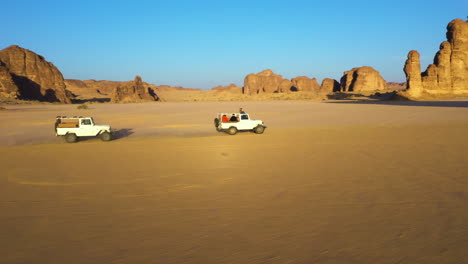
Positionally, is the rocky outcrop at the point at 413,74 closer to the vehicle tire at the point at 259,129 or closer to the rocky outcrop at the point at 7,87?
the vehicle tire at the point at 259,129

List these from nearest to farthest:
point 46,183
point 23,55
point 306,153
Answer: point 46,183 → point 306,153 → point 23,55

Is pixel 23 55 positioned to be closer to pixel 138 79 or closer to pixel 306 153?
pixel 138 79

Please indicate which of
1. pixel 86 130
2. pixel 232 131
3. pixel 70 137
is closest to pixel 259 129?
pixel 232 131

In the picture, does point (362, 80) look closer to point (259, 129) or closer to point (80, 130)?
point (259, 129)

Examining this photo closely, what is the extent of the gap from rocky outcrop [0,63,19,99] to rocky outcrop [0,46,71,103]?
43.0 feet

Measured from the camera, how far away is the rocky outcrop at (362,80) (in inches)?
5846

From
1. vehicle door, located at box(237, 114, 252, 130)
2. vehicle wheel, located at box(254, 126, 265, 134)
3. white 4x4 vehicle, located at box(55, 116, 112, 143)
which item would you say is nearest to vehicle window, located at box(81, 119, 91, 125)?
white 4x4 vehicle, located at box(55, 116, 112, 143)

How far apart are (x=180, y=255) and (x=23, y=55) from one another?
430 ft

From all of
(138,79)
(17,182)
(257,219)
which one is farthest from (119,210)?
(138,79)

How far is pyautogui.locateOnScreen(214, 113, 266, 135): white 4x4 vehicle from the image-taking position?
17688 millimetres

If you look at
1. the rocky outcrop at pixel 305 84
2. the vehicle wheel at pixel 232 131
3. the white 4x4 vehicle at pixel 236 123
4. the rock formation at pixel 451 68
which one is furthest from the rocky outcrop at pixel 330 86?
the vehicle wheel at pixel 232 131

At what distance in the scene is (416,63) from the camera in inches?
3004

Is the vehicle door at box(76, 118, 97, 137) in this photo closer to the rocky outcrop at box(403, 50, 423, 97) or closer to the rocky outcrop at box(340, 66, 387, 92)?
the rocky outcrop at box(403, 50, 423, 97)

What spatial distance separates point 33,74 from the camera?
107312 mm
